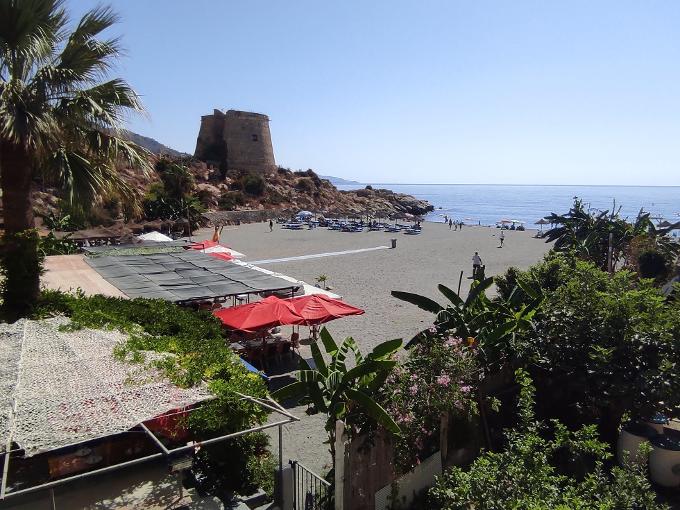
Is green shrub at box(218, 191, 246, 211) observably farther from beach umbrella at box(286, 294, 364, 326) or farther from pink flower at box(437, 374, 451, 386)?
pink flower at box(437, 374, 451, 386)

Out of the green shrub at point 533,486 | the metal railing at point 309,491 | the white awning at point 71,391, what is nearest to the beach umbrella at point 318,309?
the metal railing at point 309,491

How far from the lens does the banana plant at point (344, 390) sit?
5208mm

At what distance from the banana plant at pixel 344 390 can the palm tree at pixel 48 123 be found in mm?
3505

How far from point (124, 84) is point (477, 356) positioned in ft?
21.2

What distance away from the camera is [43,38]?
608 cm

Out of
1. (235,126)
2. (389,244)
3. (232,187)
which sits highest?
(235,126)

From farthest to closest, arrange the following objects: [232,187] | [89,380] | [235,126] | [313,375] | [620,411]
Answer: [235,126] → [232,187] → [620,411] → [313,375] → [89,380]

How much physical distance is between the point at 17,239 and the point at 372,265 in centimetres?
1982

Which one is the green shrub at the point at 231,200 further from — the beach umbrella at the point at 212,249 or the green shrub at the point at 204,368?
the green shrub at the point at 204,368

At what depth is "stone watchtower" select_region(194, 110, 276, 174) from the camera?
6888cm

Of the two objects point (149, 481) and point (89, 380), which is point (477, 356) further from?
point (89, 380)

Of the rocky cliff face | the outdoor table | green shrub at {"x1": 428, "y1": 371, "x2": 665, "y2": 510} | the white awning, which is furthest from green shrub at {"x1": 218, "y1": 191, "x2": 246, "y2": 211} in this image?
green shrub at {"x1": 428, "y1": 371, "x2": 665, "y2": 510}

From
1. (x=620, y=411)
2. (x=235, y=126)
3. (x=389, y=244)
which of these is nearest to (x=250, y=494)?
(x=620, y=411)

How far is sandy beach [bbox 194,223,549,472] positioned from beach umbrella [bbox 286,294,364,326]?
147 centimetres
